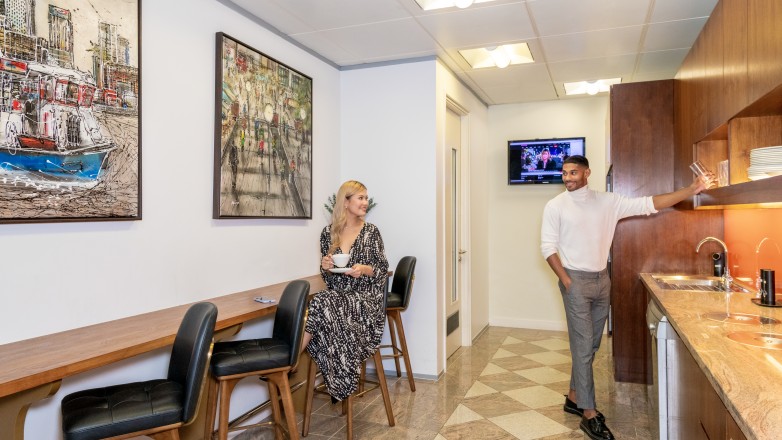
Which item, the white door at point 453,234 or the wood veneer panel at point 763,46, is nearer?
the wood veneer panel at point 763,46

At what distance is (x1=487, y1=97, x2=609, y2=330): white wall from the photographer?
5.95 meters

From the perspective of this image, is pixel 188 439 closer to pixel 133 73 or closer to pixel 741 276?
pixel 133 73

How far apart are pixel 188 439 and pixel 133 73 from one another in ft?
6.24

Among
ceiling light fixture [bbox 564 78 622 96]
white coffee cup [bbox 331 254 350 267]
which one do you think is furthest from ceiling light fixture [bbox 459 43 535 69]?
white coffee cup [bbox 331 254 350 267]

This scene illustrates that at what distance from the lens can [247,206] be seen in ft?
11.0

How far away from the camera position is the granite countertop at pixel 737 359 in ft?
4.19

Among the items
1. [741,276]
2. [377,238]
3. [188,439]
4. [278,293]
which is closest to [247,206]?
[278,293]

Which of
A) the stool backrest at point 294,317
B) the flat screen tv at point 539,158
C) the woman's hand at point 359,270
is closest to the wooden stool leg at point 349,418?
the stool backrest at point 294,317

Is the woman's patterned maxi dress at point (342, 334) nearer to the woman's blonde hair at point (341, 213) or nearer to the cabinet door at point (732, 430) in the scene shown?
the woman's blonde hair at point (341, 213)

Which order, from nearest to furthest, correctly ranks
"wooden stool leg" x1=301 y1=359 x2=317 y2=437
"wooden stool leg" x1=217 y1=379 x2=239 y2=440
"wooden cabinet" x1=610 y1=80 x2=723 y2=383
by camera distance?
"wooden stool leg" x1=217 y1=379 x2=239 y2=440
"wooden stool leg" x1=301 y1=359 x2=317 y2=437
"wooden cabinet" x1=610 y1=80 x2=723 y2=383

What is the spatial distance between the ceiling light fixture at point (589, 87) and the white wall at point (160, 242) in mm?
3152

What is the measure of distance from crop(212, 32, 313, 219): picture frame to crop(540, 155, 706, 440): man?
1832mm

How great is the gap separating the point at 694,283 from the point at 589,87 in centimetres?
263

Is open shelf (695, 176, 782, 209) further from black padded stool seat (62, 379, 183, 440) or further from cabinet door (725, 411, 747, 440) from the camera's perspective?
black padded stool seat (62, 379, 183, 440)
